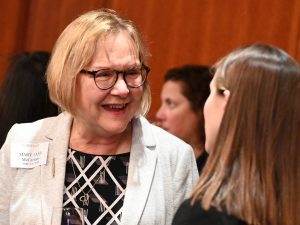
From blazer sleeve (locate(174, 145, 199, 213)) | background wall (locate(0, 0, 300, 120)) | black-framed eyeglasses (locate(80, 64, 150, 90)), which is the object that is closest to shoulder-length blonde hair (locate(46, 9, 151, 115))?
black-framed eyeglasses (locate(80, 64, 150, 90))

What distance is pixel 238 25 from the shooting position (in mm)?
3676

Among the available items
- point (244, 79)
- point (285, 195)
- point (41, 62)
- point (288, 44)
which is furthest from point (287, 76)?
point (288, 44)

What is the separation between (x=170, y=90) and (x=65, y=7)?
5.16 feet

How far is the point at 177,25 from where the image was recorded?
400cm

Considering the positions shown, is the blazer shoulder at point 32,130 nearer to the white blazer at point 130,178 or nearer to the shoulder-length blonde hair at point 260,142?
the white blazer at point 130,178

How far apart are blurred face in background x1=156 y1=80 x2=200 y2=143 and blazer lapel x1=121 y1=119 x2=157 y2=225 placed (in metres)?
1.28

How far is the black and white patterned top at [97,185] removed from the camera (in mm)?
2008

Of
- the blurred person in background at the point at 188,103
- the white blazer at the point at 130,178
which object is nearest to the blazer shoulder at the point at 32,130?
the white blazer at the point at 130,178

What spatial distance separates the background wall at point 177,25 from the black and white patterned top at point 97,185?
1725 mm

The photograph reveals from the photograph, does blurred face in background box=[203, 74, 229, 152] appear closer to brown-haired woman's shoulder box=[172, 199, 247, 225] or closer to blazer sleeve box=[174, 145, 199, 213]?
brown-haired woman's shoulder box=[172, 199, 247, 225]

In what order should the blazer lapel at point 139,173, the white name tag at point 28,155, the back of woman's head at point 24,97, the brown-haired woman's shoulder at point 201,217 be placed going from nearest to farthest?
the brown-haired woman's shoulder at point 201,217, the blazer lapel at point 139,173, the white name tag at point 28,155, the back of woman's head at point 24,97

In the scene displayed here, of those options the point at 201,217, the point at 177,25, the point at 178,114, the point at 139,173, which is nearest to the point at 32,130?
the point at 139,173

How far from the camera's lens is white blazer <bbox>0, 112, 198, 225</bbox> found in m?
2.01

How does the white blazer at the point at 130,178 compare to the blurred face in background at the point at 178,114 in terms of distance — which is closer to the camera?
the white blazer at the point at 130,178
